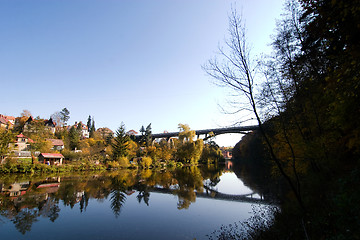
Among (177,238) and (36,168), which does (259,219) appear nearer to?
(177,238)

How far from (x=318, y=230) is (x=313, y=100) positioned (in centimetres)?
661

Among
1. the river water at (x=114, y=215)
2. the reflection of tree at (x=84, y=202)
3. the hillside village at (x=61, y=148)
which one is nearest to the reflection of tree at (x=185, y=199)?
the river water at (x=114, y=215)

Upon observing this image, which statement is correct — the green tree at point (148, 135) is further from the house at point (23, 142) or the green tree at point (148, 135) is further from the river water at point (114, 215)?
the river water at point (114, 215)

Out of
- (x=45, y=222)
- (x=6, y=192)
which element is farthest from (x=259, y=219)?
(x=6, y=192)

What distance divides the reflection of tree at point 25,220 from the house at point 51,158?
2749 centimetres

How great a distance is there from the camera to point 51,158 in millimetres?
35406

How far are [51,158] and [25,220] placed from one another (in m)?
31.4

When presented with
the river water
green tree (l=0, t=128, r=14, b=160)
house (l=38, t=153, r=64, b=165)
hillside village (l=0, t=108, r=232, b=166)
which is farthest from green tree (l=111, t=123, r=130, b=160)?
the river water

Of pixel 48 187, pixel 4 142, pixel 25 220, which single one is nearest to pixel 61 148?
pixel 4 142

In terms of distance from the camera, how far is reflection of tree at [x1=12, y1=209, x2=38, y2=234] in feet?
27.0

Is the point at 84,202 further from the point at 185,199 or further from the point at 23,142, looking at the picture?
the point at 23,142

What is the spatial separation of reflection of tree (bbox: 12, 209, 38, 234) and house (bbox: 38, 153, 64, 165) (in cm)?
2749

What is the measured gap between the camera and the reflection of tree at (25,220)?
8.22 m

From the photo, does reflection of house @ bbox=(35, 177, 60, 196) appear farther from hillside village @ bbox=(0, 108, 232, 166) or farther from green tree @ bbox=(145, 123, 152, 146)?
green tree @ bbox=(145, 123, 152, 146)
